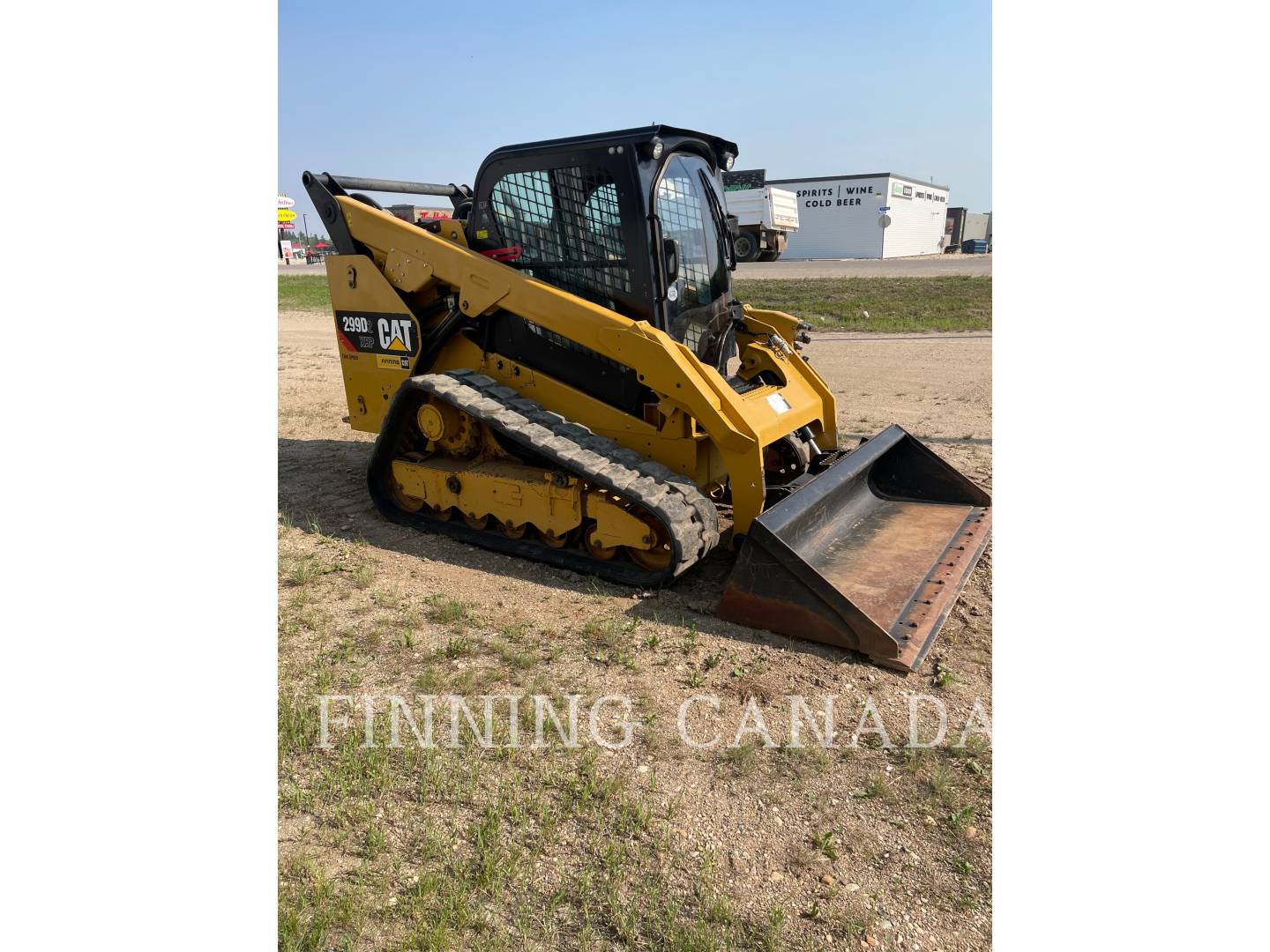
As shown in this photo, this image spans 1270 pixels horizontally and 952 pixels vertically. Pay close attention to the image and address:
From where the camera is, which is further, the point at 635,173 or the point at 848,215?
the point at 848,215

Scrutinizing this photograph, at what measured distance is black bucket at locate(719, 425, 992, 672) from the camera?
12.1ft

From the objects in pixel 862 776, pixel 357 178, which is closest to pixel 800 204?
pixel 357 178

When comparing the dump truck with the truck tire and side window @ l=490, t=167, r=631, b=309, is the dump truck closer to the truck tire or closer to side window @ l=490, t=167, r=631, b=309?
the truck tire

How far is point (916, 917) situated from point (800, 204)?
2173 inches

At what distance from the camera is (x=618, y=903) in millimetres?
2320

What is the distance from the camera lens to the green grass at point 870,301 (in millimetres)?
16094

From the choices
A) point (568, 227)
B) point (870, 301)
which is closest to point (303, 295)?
point (870, 301)

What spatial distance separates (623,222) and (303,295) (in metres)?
24.9

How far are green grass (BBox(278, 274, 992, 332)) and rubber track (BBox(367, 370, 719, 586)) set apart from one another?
38.5ft

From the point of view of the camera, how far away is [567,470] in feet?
15.1

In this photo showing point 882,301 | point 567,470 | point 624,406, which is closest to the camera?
point 567,470

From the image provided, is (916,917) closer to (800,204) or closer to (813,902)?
(813,902)

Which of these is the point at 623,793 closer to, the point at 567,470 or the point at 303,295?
the point at 567,470

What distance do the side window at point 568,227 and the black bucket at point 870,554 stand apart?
1.75 meters
